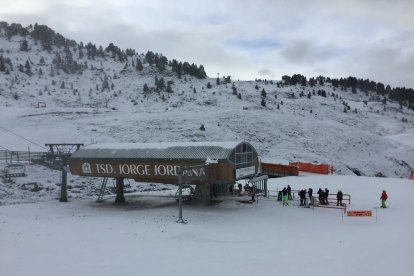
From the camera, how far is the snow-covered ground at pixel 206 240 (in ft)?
46.1

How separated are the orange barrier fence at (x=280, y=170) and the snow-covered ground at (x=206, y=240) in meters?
14.4

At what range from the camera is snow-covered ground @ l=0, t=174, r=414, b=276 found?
A: 1405 centimetres

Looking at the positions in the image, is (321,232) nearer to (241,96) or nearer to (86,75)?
(241,96)

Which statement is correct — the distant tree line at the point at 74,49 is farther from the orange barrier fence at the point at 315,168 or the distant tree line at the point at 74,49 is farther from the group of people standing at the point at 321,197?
the group of people standing at the point at 321,197

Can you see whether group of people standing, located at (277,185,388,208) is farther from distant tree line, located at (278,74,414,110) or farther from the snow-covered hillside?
distant tree line, located at (278,74,414,110)

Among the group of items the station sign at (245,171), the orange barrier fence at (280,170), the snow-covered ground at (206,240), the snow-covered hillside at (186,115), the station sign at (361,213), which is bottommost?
the snow-covered ground at (206,240)

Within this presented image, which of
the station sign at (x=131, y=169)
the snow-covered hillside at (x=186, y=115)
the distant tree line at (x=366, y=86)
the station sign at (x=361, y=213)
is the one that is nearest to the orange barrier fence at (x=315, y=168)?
the snow-covered hillside at (x=186, y=115)

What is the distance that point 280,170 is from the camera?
156ft

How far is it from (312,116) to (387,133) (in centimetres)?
1992

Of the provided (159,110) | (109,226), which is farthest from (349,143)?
(109,226)

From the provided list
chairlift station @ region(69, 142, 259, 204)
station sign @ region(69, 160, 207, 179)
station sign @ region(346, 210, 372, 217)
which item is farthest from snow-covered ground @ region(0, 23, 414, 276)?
station sign @ region(69, 160, 207, 179)

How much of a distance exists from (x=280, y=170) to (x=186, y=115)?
92.0 feet

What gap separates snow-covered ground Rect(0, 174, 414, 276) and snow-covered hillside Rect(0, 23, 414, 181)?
29.3m

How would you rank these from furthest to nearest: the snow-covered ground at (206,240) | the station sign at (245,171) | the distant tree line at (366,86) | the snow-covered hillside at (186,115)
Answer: the distant tree line at (366,86) < the snow-covered hillside at (186,115) < the station sign at (245,171) < the snow-covered ground at (206,240)
